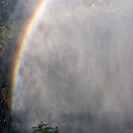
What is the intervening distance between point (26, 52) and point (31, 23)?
3.17 metres

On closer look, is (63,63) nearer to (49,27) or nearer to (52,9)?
(49,27)

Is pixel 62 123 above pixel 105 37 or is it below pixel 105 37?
below

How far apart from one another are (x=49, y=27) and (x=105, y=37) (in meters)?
5.05

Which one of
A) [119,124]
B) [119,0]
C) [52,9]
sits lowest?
[119,124]

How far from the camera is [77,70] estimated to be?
2217 cm

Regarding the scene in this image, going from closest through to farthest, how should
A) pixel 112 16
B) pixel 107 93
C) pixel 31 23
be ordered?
1. pixel 107 93
2. pixel 31 23
3. pixel 112 16

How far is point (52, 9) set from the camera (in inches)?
1016

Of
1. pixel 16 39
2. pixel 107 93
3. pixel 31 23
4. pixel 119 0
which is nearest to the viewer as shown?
pixel 16 39

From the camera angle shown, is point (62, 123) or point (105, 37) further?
point (105, 37)

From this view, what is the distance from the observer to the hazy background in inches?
707

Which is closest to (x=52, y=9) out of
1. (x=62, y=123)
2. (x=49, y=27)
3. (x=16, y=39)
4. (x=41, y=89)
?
(x=49, y=27)

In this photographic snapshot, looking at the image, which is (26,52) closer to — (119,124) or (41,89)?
(41,89)

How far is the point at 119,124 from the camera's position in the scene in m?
16.3

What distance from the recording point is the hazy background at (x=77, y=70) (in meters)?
18.0
